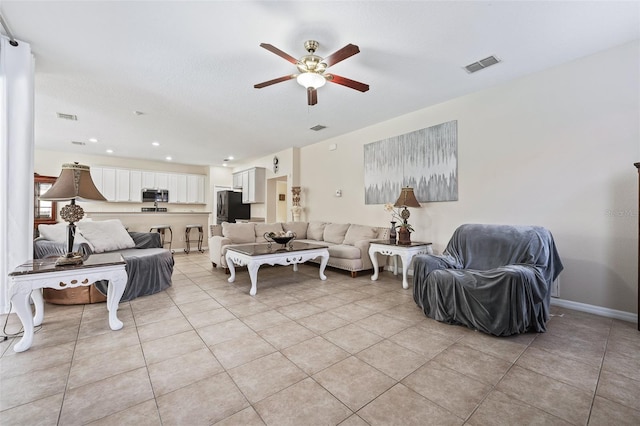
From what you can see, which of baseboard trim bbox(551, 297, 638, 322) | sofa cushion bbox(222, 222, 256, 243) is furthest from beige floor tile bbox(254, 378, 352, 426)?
sofa cushion bbox(222, 222, 256, 243)

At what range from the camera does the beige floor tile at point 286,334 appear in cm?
219

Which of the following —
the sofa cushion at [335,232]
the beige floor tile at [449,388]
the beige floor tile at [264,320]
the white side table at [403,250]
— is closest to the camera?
the beige floor tile at [449,388]

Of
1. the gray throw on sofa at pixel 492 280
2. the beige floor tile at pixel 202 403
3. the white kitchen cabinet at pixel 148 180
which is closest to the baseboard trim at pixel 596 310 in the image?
the gray throw on sofa at pixel 492 280

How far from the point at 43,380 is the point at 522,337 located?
3.49 meters

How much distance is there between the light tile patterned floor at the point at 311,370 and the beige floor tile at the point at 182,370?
0.04 ft

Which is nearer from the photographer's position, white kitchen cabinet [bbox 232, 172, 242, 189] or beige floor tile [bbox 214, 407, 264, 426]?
beige floor tile [bbox 214, 407, 264, 426]

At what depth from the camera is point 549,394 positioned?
1.56 metres

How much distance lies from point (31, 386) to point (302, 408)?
1.64 metres

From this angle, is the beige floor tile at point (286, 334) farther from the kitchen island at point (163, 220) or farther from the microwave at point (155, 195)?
the microwave at point (155, 195)

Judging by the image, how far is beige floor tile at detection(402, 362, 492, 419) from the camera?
1.47 meters

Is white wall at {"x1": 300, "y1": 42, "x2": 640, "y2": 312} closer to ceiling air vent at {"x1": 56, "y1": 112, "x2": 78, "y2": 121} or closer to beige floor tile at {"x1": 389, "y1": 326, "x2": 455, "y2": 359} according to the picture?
beige floor tile at {"x1": 389, "y1": 326, "x2": 455, "y2": 359}

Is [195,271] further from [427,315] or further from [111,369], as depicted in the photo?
[427,315]

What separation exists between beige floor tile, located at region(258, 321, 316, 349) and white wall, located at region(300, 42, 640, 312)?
274 centimetres

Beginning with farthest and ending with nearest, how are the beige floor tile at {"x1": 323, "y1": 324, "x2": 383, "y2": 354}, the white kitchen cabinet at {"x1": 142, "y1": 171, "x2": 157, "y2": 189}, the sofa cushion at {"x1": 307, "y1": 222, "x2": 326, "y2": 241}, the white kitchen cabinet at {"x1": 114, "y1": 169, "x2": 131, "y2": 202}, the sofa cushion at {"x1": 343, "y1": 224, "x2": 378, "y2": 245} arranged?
1. the white kitchen cabinet at {"x1": 142, "y1": 171, "x2": 157, "y2": 189}
2. the white kitchen cabinet at {"x1": 114, "y1": 169, "x2": 131, "y2": 202}
3. the sofa cushion at {"x1": 307, "y1": 222, "x2": 326, "y2": 241}
4. the sofa cushion at {"x1": 343, "y1": 224, "x2": 378, "y2": 245}
5. the beige floor tile at {"x1": 323, "y1": 324, "x2": 383, "y2": 354}
